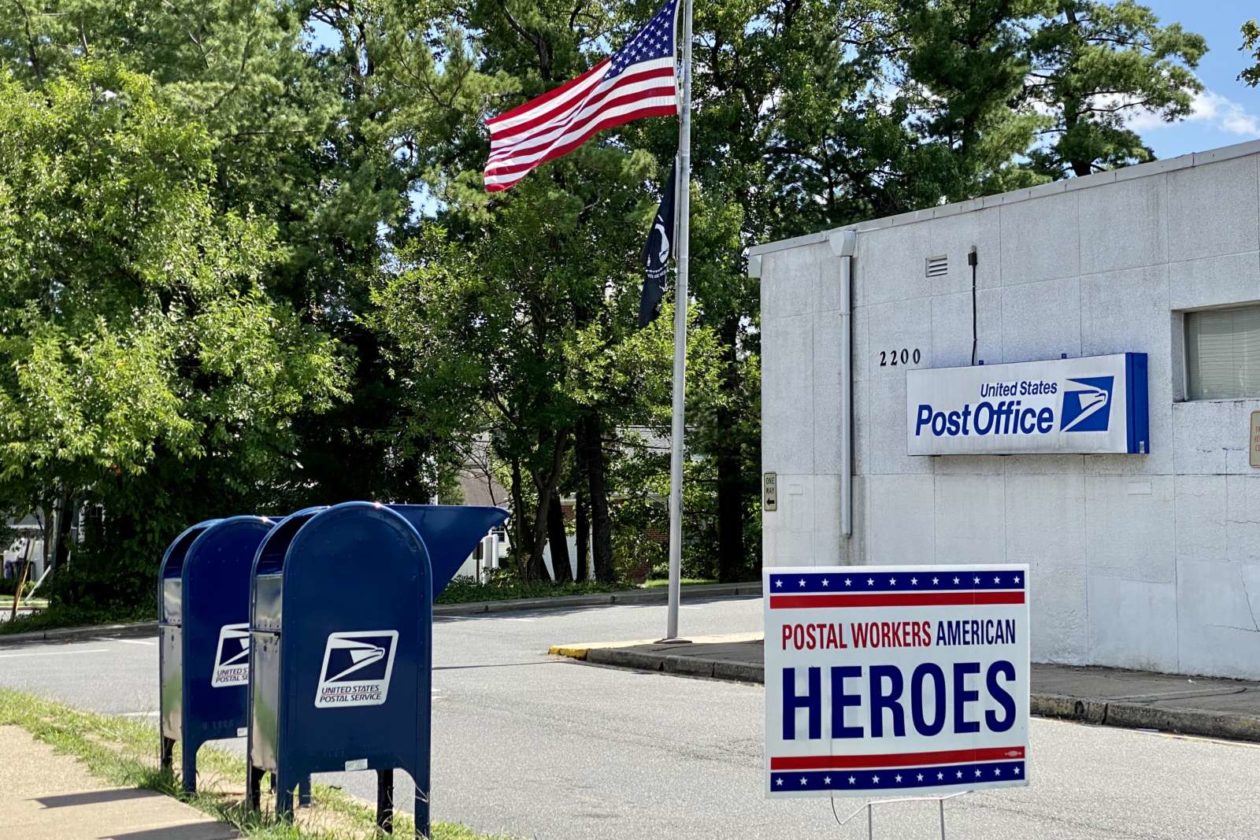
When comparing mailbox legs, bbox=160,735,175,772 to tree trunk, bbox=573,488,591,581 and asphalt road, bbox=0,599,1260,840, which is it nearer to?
asphalt road, bbox=0,599,1260,840

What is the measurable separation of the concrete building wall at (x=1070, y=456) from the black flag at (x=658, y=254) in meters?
1.81

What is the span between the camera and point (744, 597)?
1220 inches

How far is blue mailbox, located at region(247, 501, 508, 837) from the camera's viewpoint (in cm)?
674

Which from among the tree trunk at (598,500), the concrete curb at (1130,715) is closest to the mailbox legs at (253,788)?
the concrete curb at (1130,715)

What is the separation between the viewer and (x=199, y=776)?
29.0 feet

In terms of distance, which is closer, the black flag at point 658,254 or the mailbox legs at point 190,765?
the mailbox legs at point 190,765

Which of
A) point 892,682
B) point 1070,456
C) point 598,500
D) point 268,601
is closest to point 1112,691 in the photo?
point 1070,456

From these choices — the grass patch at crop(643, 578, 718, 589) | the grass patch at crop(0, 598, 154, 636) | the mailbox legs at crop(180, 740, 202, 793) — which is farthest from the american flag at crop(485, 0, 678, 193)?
the grass patch at crop(643, 578, 718, 589)

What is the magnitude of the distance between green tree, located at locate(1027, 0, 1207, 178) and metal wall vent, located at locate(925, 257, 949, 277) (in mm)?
24600

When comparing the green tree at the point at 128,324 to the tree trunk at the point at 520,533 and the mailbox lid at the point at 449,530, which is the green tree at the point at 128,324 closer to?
the tree trunk at the point at 520,533

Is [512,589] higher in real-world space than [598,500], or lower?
lower

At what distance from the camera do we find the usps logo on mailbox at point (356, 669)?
6.80 metres

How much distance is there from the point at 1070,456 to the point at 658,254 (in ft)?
20.2

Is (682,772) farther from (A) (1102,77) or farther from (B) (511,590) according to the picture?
(A) (1102,77)
